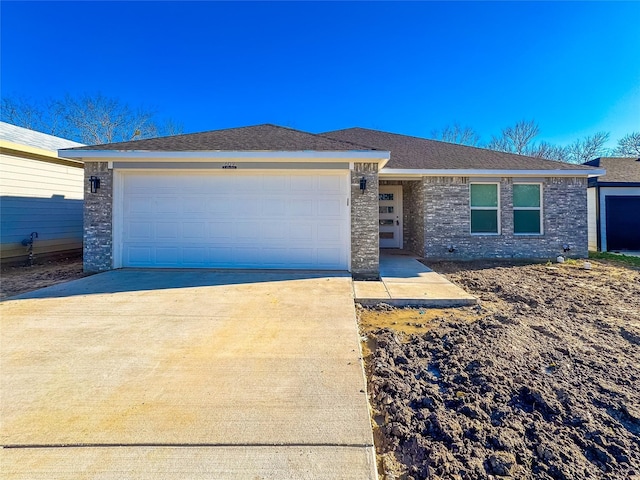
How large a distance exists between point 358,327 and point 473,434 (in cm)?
217

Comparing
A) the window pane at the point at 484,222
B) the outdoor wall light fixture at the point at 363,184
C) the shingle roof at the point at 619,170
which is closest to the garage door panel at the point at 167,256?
the outdoor wall light fixture at the point at 363,184

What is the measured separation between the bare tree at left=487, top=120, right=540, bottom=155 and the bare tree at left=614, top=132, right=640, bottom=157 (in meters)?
6.40

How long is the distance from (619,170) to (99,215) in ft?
61.1

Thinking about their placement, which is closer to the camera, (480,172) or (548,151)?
(480,172)

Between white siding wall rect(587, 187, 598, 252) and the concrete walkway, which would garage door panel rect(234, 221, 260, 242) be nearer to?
the concrete walkway

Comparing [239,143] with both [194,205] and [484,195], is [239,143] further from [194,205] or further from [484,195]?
[484,195]

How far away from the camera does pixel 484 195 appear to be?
9930 millimetres

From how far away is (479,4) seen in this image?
8.92m

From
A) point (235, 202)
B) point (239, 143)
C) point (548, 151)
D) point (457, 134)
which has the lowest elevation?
point (235, 202)

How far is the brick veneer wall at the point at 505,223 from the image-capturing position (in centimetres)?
985

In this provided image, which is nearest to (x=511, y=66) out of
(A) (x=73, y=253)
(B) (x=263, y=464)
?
(B) (x=263, y=464)

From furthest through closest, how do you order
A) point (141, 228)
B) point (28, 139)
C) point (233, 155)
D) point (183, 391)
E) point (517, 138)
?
point (517, 138) → point (28, 139) → point (141, 228) → point (233, 155) → point (183, 391)

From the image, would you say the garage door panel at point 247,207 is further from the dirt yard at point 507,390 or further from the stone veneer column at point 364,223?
the dirt yard at point 507,390

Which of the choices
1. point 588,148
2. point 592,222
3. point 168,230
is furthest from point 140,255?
point 588,148
